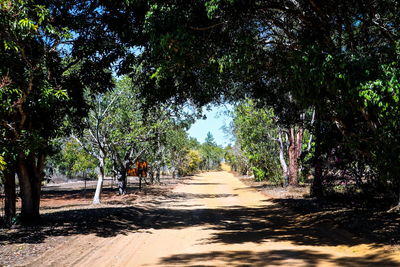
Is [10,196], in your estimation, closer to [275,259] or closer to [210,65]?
[210,65]

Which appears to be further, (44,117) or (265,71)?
(265,71)

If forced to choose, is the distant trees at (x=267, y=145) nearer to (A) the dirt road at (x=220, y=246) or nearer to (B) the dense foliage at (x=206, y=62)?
(B) the dense foliage at (x=206, y=62)

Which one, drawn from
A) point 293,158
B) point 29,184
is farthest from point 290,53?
point 293,158

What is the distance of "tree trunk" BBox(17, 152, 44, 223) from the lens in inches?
475

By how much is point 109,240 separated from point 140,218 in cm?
481

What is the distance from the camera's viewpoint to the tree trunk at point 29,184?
1207 cm

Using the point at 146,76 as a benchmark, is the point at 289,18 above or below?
above

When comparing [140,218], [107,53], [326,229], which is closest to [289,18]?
[107,53]

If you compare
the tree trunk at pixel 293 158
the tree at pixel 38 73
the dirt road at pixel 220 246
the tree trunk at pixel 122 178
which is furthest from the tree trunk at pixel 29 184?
the tree trunk at pixel 293 158

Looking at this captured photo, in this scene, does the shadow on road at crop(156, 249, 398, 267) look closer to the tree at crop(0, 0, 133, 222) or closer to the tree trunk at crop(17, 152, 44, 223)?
the tree at crop(0, 0, 133, 222)

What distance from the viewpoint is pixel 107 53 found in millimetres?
11609

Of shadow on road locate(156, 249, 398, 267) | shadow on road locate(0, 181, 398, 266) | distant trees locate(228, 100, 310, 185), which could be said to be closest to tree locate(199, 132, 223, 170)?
distant trees locate(228, 100, 310, 185)

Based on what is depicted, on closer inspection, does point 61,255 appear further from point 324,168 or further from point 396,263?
point 324,168

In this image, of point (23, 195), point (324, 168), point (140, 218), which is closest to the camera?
point (23, 195)
